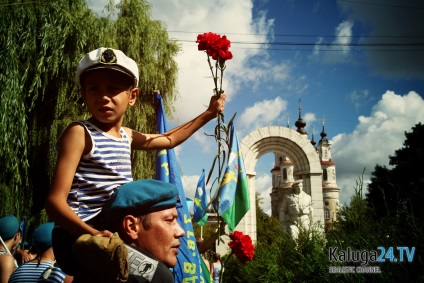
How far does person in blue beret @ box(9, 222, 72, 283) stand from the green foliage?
4.05m

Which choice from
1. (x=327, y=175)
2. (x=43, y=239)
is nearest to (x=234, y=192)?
(x=43, y=239)

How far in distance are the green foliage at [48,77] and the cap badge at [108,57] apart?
16.9ft

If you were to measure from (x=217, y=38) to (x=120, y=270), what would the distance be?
214 cm

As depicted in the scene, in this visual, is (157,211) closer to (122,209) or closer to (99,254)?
(122,209)

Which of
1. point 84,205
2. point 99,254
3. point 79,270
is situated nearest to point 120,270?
point 99,254

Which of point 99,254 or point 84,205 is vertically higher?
point 84,205

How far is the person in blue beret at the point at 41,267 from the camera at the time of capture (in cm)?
266

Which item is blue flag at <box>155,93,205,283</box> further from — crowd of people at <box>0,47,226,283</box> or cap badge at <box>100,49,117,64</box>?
cap badge at <box>100,49,117,64</box>

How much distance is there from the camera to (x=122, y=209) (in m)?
1.22

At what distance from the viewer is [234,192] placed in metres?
4.77

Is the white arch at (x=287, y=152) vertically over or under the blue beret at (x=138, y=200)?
over

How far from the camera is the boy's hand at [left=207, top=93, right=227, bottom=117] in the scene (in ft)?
6.80

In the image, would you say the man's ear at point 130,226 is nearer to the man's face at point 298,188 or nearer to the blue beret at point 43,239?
the blue beret at point 43,239

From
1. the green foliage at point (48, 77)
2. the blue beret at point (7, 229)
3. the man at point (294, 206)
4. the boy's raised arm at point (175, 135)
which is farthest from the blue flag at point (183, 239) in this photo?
the man at point (294, 206)
